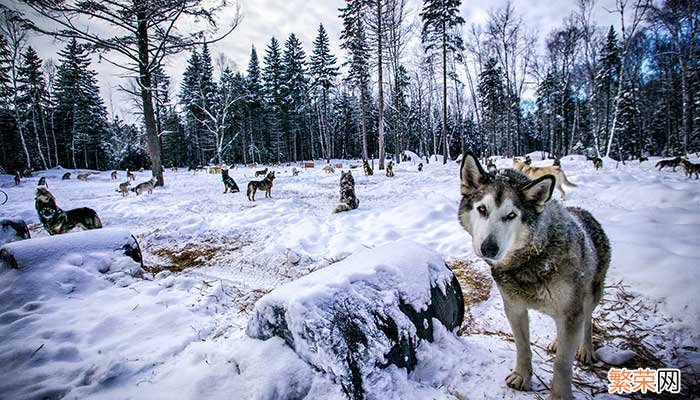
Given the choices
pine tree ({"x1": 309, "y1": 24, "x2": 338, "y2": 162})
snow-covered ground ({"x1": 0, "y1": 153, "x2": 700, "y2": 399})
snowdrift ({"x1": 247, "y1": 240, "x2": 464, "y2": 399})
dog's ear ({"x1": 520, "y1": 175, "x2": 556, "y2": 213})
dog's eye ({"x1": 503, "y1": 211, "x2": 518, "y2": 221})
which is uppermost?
pine tree ({"x1": 309, "y1": 24, "x2": 338, "y2": 162})

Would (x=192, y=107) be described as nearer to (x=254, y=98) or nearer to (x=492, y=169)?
(x=254, y=98)

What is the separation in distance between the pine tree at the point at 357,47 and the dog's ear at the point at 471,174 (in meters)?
19.2

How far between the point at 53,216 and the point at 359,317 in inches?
289

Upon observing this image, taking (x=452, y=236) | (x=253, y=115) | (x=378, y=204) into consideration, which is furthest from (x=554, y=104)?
(x=253, y=115)

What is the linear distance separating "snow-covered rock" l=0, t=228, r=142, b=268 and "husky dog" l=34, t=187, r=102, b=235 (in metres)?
2.55

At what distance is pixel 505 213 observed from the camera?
1.89 meters

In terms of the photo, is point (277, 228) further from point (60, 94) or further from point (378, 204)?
point (60, 94)

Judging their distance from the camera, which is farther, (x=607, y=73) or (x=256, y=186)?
(x=607, y=73)

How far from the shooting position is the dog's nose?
1.82 metres

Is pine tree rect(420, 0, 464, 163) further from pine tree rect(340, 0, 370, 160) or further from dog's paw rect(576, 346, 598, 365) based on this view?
dog's paw rect(576, 346, 598, 365)

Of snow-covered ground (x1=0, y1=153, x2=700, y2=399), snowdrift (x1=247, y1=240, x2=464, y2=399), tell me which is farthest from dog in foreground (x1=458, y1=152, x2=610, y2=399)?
snowdrift (x1=247, y1=240, x2=464, y2=399)

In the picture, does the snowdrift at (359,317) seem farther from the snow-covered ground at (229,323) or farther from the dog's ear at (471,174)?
the dog's ear at (471,174)

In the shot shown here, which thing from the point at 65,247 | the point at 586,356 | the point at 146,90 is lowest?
the point at 586,356

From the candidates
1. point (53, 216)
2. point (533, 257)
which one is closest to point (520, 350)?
point (533, 257)
